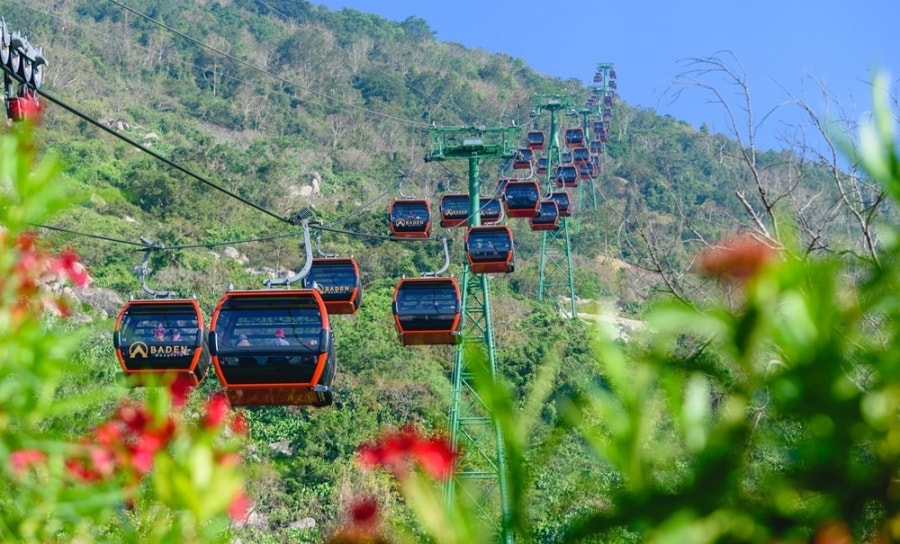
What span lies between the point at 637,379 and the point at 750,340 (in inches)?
2.7

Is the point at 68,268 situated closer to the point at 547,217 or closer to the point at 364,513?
the point at 364,513

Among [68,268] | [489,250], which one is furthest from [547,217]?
[68,268]

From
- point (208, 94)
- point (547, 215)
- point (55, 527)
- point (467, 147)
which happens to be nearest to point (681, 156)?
point (208, 94)

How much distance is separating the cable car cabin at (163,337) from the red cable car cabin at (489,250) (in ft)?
19.6

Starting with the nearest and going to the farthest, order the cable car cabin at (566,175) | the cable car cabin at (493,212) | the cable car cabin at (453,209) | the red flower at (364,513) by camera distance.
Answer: the red flower at (364,513) → the cable car cabin at (453,209) → the cable car cabin at (493,212) → the cable car cabin at (566,175)

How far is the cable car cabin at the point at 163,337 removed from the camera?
10.6 metres

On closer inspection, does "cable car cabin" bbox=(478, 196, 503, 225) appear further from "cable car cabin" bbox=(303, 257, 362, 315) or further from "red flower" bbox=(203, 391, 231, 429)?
"red flower" bbox=(203, 391, 231, 429)

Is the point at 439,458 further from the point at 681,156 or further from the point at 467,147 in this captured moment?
the point at 681,156

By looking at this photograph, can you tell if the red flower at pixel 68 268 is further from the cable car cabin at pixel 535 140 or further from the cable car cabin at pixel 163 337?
the cable car cabin at pixel 535 140

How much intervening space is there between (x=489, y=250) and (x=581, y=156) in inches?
1074

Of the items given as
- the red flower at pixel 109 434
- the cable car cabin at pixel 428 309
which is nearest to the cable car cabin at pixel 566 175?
the cable car cabin at pixel 428 309

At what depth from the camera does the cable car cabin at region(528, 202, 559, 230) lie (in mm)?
25500

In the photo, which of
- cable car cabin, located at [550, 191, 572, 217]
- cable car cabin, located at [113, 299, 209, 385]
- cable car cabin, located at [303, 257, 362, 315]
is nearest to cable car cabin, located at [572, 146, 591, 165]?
cable car cabin, located at [550, 191, 572, 217]

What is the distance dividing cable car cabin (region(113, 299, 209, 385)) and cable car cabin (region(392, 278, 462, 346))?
3.34 meters
